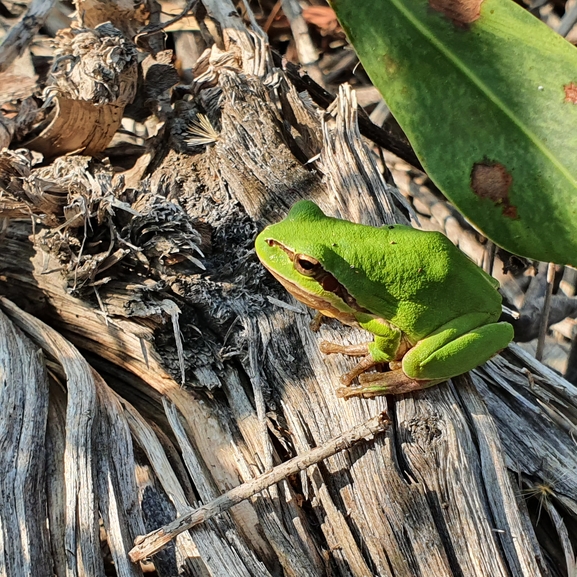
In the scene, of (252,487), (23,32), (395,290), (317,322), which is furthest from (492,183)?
(23,32)

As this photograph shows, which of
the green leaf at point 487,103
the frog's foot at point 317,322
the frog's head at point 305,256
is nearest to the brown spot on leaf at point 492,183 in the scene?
the green leaf at point 487,103

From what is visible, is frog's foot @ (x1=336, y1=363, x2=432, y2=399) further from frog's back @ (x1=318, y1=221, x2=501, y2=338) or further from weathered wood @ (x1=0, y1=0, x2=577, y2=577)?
frog's back @ (x1=318, y1=221, x2=501, y2=338)

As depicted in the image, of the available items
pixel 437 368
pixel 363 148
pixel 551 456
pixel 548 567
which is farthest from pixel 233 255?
pixel 548 567

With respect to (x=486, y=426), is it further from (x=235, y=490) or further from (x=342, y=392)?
(x=235, y=490)

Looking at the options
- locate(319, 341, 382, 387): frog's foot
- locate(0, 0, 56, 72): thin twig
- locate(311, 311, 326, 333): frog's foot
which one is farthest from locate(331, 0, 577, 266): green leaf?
locate(0, 0, 56, 72): thin twig

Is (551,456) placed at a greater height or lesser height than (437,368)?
lesser

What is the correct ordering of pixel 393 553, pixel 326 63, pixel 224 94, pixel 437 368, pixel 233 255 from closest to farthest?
pixel 393 553 → pixel 437 368 → pixel 233 255 → pixel 224 94 → pixel 326 63

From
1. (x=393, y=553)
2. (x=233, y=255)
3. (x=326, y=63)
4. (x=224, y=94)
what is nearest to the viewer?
(x=393, y=553)
